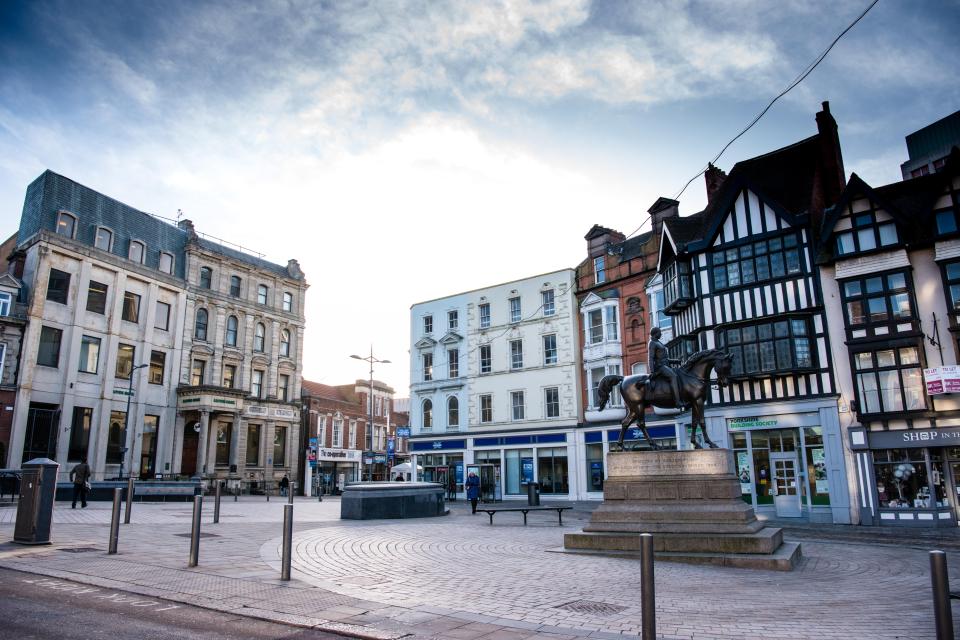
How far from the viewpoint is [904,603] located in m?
7.45

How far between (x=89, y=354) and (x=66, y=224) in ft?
24.9

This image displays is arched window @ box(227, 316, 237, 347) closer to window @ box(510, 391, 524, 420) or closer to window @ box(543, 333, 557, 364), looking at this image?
window @ box(510, 391, 524, 420)

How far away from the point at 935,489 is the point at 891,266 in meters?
7.92

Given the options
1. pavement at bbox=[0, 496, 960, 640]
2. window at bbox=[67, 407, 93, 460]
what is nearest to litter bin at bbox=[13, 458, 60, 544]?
pavement at bbox=[0, 496, 960, 640]

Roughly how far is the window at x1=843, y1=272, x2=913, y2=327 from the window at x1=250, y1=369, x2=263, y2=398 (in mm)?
38798

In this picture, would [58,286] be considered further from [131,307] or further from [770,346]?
[770,346]

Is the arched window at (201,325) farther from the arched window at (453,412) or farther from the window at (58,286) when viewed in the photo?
the arched window at (453,412)

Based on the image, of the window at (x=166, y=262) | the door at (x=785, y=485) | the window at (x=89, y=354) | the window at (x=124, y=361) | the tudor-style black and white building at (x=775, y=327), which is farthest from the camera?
the window at (x=166, y=262)

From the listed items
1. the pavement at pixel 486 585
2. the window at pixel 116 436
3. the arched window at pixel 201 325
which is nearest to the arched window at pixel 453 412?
the arched window at pixel 201 325

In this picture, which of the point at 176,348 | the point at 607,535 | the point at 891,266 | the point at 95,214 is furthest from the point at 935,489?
the point at 95,214

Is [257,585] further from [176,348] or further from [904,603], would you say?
[176,348]

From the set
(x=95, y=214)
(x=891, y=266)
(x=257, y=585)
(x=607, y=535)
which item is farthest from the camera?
(x=95, y=214)

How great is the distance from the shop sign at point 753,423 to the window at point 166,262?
118 feet

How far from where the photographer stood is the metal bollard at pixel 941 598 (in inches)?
154
